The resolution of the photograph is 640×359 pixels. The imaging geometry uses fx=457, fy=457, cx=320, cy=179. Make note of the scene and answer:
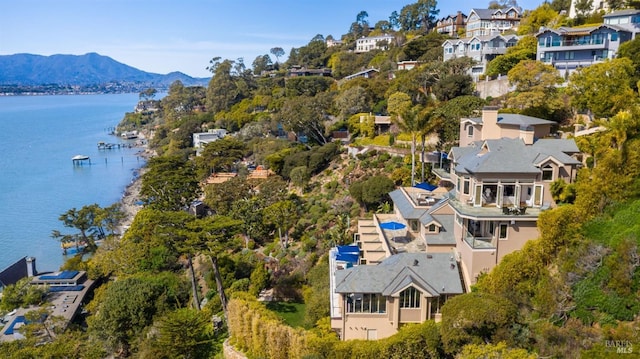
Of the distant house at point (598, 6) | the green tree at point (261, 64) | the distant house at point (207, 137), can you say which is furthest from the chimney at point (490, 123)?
the green tree at point (261, 64)

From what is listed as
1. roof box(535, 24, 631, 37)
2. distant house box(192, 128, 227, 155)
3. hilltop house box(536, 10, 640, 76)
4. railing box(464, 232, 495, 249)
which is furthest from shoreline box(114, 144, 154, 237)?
roof box(535, 24, 631, 37)

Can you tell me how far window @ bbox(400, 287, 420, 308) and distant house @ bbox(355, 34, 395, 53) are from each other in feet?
265

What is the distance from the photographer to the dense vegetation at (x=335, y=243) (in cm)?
1591

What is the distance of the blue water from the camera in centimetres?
4838

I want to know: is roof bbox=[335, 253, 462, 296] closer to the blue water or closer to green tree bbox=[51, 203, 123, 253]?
green tree bbox=[51, 203, 123, 253]

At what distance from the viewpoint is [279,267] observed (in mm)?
31141

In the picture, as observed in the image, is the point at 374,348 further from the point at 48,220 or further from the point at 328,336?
the point at 48,220

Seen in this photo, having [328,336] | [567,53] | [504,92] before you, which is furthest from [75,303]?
[567,53]

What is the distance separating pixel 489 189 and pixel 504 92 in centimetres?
2443

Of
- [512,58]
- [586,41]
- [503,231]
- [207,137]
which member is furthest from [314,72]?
[503,231]

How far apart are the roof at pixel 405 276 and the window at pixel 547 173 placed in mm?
5686

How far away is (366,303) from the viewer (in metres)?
18.8

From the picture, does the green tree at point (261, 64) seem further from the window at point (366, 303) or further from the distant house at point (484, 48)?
the window at point (366, 303)

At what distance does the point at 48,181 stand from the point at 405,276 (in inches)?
2950
